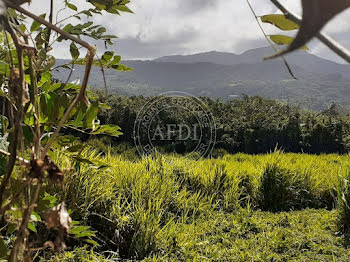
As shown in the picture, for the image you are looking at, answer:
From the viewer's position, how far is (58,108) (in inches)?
23.1

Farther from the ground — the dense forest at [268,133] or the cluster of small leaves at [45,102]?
the cluster of small leaves at [45,102]

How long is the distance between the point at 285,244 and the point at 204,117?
7.14 m

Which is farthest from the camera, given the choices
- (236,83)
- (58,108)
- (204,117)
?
(236,83)

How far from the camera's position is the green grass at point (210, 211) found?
2908 millimetres

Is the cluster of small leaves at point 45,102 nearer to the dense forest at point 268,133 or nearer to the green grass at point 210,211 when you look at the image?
the green grass at point 210,211

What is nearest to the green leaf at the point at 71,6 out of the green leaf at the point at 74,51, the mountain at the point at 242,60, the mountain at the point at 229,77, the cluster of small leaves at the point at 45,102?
the cluster of small leaves at the point at 45,102

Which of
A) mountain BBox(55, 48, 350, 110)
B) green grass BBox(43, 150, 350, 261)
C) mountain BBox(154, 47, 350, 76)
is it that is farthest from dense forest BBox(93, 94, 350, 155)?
mountain BBox(154, 47, 350, 76)

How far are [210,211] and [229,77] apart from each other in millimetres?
153563

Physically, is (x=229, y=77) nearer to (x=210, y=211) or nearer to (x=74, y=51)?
(x=210, y=211)

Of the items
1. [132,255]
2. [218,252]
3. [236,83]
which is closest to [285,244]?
[218,252]

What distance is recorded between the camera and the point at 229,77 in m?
154

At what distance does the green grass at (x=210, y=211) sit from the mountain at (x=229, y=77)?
112 m

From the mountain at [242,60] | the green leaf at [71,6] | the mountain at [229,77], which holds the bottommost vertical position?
the green leaf at [71,6]

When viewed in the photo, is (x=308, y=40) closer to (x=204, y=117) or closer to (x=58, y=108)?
(x=58, y=108)
